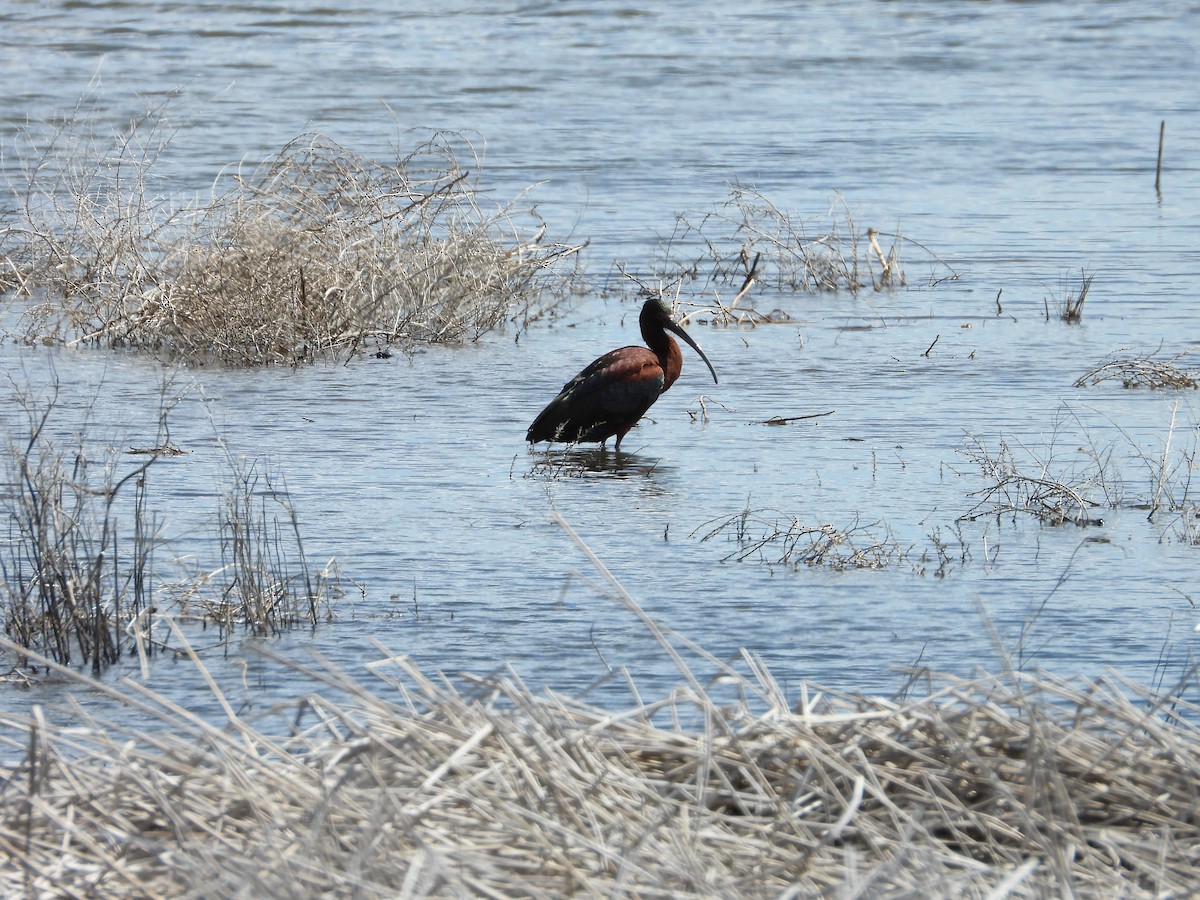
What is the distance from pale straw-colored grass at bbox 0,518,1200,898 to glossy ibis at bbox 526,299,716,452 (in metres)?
6.10

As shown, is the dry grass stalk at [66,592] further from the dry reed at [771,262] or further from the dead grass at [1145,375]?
the dry reed at [771,262]

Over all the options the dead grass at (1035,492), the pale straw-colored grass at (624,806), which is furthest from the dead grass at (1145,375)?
the pale straw-colored grass at (624,806)

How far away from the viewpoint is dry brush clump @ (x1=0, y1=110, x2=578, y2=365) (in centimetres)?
1281

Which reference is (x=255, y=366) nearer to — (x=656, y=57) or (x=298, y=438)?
(x=298, y=438)

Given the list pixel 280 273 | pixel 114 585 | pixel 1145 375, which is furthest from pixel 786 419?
pixel 114 585

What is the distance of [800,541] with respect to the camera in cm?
849

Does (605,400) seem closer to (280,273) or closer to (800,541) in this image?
(800,541)

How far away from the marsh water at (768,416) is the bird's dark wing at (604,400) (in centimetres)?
15

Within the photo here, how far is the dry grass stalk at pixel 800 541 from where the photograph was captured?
26.7 feet

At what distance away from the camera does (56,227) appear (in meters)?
16.9

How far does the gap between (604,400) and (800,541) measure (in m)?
2.54

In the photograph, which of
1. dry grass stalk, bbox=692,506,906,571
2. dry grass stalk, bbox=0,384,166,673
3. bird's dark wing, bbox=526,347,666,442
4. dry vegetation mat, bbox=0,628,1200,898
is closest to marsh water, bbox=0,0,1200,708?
dry grass stalk, bbox=692,506,906,571

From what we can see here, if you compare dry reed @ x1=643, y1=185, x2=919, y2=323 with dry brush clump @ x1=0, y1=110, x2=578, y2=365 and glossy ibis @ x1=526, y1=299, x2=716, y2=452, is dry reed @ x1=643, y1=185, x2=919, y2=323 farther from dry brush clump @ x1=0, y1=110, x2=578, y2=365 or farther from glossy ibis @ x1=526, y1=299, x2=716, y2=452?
glossy ibis @ x1=526, y1=299, x2=716, y2=452

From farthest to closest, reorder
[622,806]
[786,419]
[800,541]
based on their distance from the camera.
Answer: [786,419], [800,541], [622,806]
